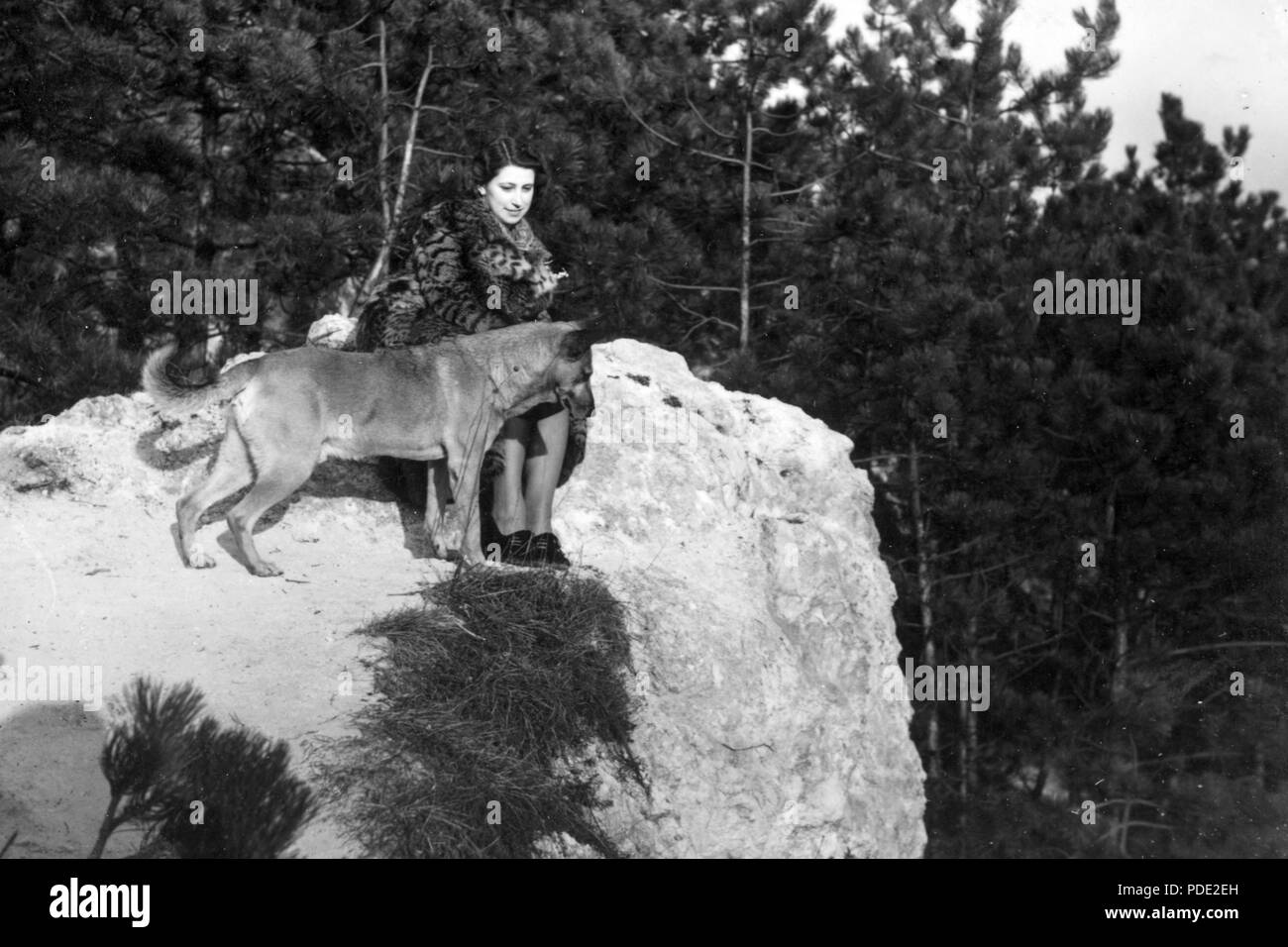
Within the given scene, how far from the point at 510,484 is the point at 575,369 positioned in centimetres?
74

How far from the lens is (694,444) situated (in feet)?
28.8

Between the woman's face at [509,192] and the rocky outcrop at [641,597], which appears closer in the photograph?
the rocky outcrop at [641,597]

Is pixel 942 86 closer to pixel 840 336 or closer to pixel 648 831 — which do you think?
pixel 840 336

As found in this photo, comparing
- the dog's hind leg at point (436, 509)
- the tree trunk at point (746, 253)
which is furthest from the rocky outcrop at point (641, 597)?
the tree trunk at point (746, 253)

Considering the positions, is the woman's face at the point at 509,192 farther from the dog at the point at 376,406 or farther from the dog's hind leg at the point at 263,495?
the dog's hind leg at the point at 263,495

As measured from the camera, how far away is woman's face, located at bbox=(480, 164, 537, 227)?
7930 millimetres

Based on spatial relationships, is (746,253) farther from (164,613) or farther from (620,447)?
(164,613)

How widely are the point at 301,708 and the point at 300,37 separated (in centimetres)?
→ 952

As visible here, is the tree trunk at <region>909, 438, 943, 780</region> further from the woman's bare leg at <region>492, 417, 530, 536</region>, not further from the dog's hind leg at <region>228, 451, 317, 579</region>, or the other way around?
the dog's hind leg at <region>228, 451, 317, 579</region>

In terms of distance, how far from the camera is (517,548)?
739 centimetres

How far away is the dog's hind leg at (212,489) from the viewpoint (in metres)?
6.89

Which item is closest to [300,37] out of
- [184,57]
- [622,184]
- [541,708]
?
[184,57]

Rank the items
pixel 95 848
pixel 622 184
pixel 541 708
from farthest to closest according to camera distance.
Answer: pixel 622 184 → pixel 541 708 → pixel 95 848

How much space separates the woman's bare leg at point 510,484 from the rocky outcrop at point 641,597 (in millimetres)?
484
